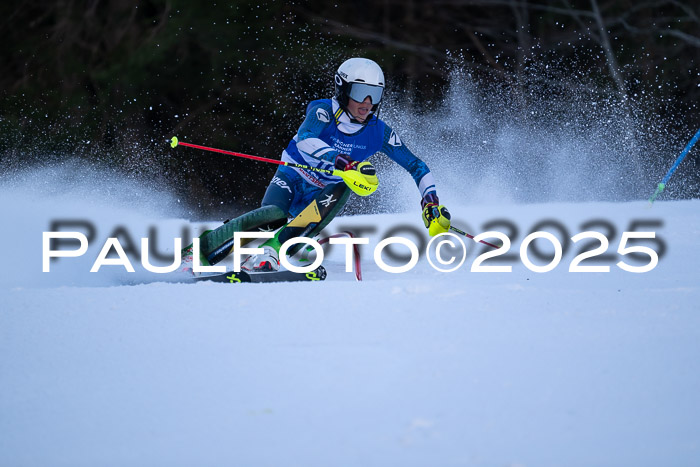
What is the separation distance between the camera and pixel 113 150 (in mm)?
14094

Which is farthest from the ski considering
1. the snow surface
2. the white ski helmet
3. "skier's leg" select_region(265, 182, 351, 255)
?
the white ski helmet

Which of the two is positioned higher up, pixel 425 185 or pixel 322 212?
pixel 425 185

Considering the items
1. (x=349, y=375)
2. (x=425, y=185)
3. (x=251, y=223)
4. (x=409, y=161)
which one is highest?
(x=409, y=161)

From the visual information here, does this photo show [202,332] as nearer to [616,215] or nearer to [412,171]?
[412,171]

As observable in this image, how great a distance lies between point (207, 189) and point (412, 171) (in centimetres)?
946

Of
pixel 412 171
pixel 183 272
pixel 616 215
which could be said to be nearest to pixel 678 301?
pixel 412 171

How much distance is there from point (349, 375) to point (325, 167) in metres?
2.43

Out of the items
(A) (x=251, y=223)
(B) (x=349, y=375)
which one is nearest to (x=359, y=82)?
(A) (x=251, y=223)

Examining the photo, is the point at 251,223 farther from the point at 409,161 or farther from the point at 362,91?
the point at 409,161

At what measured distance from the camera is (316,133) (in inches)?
193

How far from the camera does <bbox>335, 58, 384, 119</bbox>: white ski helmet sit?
4.87 metres

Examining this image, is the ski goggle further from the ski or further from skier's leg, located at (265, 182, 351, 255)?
the ski

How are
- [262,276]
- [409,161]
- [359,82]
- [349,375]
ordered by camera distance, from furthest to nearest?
[409,161], [359,82], [262,276], [349,375]

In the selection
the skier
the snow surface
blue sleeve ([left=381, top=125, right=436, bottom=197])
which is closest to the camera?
the snow surface
